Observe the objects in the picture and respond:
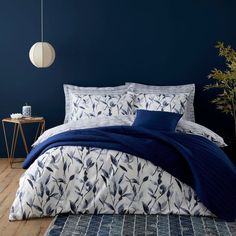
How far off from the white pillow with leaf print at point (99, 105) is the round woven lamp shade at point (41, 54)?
1.83ft

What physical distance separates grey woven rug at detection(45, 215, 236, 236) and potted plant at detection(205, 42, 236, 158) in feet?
7.31

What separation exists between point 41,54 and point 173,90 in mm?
1654

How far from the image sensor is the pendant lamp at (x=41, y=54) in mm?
5785

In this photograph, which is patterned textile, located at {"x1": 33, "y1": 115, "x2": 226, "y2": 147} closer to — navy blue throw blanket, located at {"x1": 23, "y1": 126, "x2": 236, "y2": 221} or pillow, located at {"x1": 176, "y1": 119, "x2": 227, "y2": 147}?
pillow, located at {"x1": 176, "y1": 119, "x2": 227, "y2": 147}

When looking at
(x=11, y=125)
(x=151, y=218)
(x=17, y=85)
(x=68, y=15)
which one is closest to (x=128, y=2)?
(x=68, y=15)

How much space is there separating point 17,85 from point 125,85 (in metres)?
1.39

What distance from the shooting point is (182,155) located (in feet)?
13.0

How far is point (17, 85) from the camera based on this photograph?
245 inches

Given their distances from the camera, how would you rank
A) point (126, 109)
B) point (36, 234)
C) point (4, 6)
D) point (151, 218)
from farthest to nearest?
1. point (4, 6)
2. point (126, 109)
3. point (151, 218)
4. point (36, 234)

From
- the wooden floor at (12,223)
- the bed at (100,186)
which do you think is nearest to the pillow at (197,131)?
the bed at (100,186)

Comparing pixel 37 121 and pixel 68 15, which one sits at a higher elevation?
pixel 68 15

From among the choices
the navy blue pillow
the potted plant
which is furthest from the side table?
the potted plant

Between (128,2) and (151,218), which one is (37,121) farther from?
(151,218)

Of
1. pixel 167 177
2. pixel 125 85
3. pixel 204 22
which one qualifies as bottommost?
pixel 167 177
